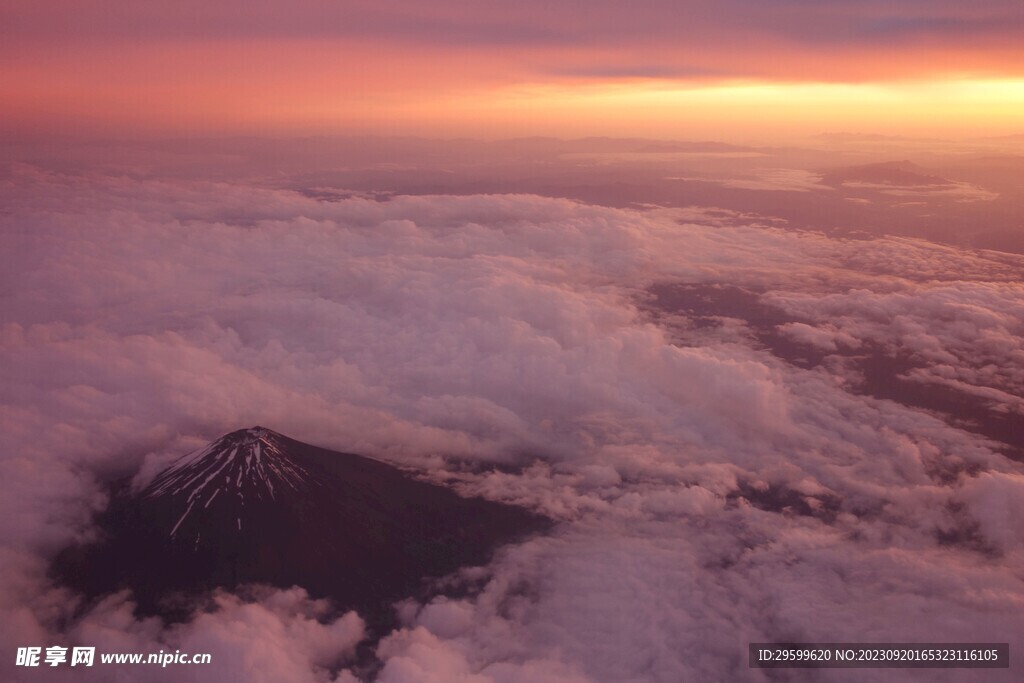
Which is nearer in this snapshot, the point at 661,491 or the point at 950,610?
the point at 950,610

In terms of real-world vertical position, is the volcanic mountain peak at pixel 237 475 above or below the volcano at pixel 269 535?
above

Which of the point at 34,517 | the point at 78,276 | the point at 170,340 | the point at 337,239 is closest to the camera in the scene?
the point at 34,517

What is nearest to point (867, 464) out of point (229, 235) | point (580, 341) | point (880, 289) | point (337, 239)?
point (580, 341)

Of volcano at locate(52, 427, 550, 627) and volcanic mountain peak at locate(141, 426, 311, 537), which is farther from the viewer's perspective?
volcanic mountain peak at locate(141, 426, 311, 537)

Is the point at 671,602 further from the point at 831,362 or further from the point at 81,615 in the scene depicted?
the point at 831,362

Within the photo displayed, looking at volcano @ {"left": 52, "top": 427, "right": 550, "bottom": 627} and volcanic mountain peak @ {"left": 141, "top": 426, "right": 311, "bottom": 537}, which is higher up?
volcanic mountain peak @ {"left": 141, "top": 426, "right": 311, "bottom": 537}
